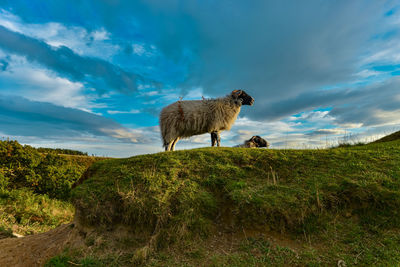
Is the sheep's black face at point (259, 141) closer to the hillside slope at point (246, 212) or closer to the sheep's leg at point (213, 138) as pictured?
the sheep's leg at point (213, 138)

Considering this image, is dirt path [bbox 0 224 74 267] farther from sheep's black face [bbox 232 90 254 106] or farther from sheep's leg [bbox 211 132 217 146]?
sheep's black face [bbox 232 90 254 106]

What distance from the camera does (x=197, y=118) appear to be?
992cm

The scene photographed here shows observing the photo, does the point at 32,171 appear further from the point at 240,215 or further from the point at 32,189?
the point at 240,215

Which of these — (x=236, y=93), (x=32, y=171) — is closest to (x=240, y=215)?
(x=236, y=93)

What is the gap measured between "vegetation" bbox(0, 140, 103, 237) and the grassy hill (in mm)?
5169

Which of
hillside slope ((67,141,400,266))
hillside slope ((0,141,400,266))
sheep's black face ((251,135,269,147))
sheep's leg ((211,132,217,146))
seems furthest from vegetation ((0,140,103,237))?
sheep's black face ((251,135,269,147))

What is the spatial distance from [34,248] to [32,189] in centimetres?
683

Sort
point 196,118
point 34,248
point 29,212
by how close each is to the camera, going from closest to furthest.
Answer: point 34,248, point 29,212, point 196,118

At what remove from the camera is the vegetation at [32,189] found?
28.1 feet

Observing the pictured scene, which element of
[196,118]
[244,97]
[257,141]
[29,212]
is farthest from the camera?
[257,141]

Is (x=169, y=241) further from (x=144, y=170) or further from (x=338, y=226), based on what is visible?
(x=338, y=226)

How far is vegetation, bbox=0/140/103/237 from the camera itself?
8.56m

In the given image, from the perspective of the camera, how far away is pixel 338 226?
3975 mm

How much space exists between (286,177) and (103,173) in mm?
4967
